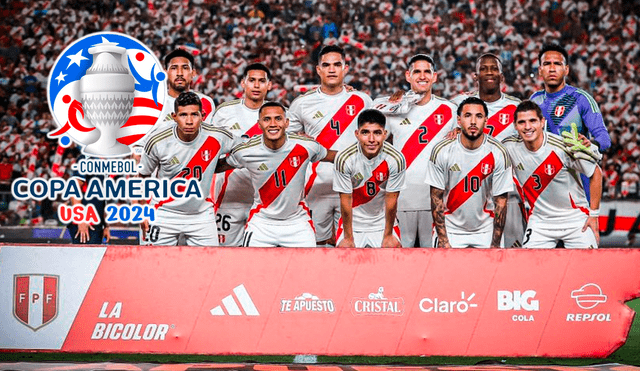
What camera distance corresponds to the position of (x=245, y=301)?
5.82 m

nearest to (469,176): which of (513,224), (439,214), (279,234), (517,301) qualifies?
(439,214)

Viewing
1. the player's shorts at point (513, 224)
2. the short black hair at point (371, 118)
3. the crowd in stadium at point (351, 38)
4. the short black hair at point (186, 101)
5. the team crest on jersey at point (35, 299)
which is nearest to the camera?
the team crest on jersey at point (35, 299)

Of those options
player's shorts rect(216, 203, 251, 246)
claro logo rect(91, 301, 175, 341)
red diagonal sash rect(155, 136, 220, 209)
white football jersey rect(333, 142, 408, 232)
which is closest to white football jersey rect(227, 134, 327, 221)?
→ red diagonal sash rect(155, 136, 220, 209)

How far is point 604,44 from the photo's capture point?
19.8 meters

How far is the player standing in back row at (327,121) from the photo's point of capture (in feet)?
25.6

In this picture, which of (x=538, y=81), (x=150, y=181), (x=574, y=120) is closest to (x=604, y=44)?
(x=538, y=81)

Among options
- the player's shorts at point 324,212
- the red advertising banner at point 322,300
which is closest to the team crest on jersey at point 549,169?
the red advertising banner at point 322,300

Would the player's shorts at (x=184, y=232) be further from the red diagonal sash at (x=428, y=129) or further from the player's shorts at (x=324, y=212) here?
the red diagonal sash at (x=428, y=129)

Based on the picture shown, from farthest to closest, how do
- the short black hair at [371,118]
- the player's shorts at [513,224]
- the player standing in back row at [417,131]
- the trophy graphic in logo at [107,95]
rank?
the player's shorts at [513,224]
the player standing in back row at [417,131]
the trophy graphic in logo at [107,95]
the short black hair at [371,118]

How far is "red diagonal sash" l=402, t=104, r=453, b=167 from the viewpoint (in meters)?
7.81

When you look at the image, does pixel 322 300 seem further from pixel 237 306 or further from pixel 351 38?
pixel 351 38

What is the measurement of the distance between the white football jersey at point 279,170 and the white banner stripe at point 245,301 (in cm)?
140

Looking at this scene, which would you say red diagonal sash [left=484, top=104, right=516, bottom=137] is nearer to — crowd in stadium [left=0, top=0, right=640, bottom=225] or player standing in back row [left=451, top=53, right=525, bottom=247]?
player standing in back row [left=451, top=53, right=525, bottom=247]

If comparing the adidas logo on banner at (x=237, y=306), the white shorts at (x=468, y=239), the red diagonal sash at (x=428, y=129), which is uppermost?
the red diagonal sash at (x=428, y=129)
